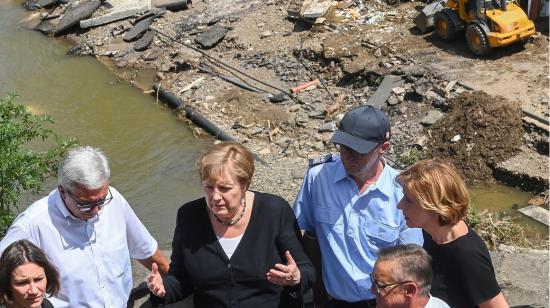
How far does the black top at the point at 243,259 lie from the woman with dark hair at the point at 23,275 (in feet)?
2.32

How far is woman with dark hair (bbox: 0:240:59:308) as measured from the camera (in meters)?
3.63

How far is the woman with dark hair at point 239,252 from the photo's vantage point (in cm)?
408

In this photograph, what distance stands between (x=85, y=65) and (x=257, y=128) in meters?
5.86

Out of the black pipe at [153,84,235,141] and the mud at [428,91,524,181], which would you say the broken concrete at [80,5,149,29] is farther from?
the mud at [428,91,524,181]

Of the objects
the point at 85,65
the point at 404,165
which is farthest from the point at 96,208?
the point at 85,65

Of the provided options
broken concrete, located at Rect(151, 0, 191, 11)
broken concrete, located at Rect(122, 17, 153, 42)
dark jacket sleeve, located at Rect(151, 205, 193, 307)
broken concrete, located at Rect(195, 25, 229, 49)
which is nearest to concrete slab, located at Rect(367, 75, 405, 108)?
broken concrete, located at Rect(195, 25, 229, 49)

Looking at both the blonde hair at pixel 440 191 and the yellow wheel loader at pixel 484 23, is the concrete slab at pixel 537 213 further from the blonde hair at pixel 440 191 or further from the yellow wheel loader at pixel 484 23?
the blonde hair at pixel 440 191

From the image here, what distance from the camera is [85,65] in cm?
1688

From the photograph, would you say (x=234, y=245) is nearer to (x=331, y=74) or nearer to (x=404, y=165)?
(x=404, y=165)

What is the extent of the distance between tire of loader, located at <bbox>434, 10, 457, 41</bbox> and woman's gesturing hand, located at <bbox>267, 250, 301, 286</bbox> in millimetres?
10658

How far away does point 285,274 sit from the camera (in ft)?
12.9

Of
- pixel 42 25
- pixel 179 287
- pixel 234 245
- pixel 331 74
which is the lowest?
pixel 42 25

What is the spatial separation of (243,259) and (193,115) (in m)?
9.58

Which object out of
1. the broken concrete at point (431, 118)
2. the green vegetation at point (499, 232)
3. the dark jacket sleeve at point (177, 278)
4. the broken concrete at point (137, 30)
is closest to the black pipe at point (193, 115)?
the broken concrete at point (137, 30)
